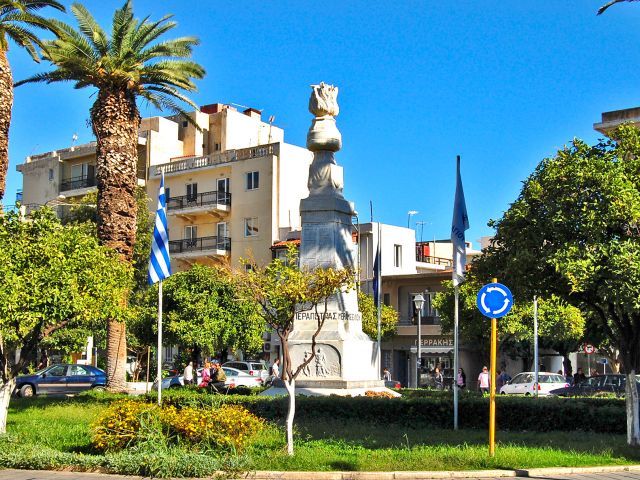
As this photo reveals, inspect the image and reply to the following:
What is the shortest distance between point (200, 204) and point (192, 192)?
189cm

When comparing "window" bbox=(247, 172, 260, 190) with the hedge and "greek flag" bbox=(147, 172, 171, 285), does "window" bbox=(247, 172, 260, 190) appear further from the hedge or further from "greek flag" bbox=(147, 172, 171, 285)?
the hedge

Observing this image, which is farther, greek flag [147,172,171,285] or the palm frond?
the palm frond

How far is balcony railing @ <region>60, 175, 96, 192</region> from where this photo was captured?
63.1 m

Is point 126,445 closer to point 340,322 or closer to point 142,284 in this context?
point 340,322

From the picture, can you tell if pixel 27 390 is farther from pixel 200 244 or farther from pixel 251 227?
pixel 200 244

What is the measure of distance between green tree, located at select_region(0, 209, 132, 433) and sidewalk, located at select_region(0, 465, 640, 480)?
11.9 ft

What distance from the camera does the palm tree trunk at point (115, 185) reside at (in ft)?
88.9

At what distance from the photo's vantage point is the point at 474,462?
12844mm

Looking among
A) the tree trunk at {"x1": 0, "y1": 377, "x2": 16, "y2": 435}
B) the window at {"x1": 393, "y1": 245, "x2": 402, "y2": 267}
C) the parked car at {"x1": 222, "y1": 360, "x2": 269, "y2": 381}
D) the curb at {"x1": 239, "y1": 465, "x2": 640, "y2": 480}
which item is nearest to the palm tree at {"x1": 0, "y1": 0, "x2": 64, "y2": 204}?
the tree trunk at {"x1": 0, "y1": 377, "x2": 16, "y2": 435}

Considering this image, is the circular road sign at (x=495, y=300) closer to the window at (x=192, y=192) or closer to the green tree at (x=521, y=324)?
the green tree at (x=521, y=324)

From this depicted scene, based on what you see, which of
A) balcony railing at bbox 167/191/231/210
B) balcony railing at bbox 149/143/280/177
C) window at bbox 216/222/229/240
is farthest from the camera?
window at bbox 216/222/229/240

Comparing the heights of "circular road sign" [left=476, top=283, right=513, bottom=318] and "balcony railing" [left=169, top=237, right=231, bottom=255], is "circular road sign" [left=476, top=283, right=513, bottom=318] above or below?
below

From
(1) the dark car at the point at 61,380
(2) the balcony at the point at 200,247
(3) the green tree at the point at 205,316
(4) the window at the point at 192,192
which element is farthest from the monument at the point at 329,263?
(4) the window at the point at 192,192

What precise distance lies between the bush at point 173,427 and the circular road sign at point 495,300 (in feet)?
13.8
